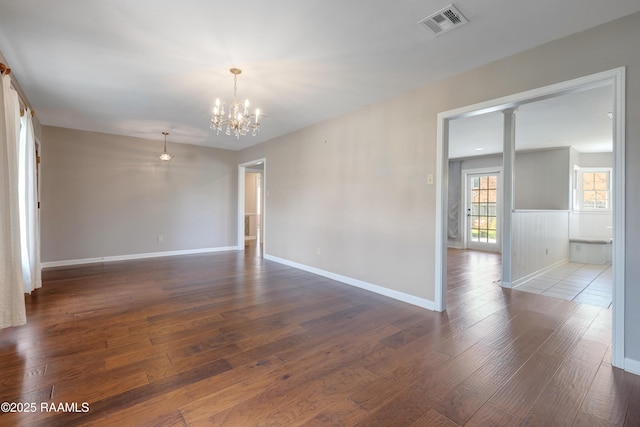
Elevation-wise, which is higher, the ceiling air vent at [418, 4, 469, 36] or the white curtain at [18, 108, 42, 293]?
the ceiling air vent at [418, 4, 469, 36]

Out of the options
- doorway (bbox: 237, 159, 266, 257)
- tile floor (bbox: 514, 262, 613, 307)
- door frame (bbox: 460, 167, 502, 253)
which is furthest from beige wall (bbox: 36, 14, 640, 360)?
door frame (bbox: 460, 167, 502, 253)

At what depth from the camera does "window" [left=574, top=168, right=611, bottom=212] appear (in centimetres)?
659

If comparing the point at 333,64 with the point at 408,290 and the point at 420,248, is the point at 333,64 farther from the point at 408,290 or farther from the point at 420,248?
the point at 408,290

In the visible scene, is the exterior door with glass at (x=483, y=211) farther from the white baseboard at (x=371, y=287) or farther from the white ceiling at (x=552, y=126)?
the white baseboard at (x=371, y=287)

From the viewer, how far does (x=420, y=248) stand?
11.0 feet

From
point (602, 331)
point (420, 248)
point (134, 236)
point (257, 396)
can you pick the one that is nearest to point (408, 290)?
point (420, 248)

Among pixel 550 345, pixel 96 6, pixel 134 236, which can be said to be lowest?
pixel 550 345

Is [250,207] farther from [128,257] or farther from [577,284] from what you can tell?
[577,284]

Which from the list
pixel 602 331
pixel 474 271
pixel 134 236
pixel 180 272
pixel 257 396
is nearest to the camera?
pixel 257 396

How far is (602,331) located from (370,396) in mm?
2504

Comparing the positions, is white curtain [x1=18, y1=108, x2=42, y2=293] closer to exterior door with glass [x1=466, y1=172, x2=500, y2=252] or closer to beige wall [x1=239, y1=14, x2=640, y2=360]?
beige wall [x1=239, y1=14, x2=640, y2=360]

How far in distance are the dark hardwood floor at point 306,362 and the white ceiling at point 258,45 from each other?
99.9 inches

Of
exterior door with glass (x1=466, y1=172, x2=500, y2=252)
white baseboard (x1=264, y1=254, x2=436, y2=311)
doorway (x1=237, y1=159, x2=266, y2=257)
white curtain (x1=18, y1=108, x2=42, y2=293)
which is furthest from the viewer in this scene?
exterior door with glass (x1=466, y1=172, x2=500, y2=252)

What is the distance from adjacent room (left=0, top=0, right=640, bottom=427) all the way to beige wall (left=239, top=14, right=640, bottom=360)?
22mm
